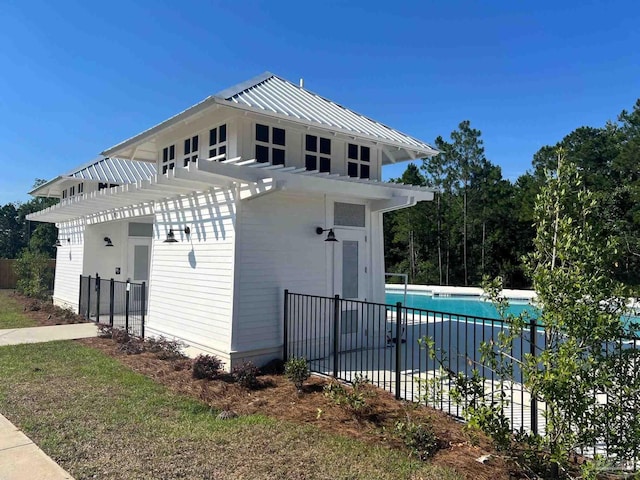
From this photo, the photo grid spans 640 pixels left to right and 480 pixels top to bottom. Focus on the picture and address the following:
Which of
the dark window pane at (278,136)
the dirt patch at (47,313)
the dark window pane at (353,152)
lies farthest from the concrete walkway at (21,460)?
the dirt patch at (47,313)

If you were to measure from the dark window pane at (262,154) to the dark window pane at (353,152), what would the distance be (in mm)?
2010

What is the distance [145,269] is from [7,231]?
3856 cm

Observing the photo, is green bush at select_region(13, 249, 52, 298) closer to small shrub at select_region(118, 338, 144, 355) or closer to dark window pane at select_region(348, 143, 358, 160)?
small shrub at select_region(118, 338, 144, 355)

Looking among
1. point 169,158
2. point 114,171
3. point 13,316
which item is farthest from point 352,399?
point 114,171

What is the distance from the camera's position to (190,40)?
12094 mm

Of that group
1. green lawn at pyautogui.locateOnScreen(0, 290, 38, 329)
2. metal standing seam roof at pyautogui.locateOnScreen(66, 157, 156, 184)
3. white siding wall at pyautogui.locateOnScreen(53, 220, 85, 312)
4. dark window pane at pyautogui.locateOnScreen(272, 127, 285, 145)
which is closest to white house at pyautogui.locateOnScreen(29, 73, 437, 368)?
dark window pane at pyautogui.locateOnScreen(272, 127, 285, 145)

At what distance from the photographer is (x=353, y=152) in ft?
29.5

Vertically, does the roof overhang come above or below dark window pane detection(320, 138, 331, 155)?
below

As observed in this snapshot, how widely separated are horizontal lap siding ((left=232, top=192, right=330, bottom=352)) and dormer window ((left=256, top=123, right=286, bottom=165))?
692 millimetres

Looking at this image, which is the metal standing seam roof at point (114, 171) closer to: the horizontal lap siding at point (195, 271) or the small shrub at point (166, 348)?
the horizontal lap siding at point (195, 271)

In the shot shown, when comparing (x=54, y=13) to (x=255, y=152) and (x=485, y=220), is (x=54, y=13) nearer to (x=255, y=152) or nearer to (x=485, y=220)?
(x=255, y=152)

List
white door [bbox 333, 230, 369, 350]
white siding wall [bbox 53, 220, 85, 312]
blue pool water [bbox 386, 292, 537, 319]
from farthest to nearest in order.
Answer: blue pool water [bbox 386, 292, 537, 319], white siding wall [bbox 53, 220, 85, 312], white door [bbox 333, 230, 369, 350]

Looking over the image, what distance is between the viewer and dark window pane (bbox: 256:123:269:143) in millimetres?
7575

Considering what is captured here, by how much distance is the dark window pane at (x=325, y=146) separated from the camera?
8.46 metres
